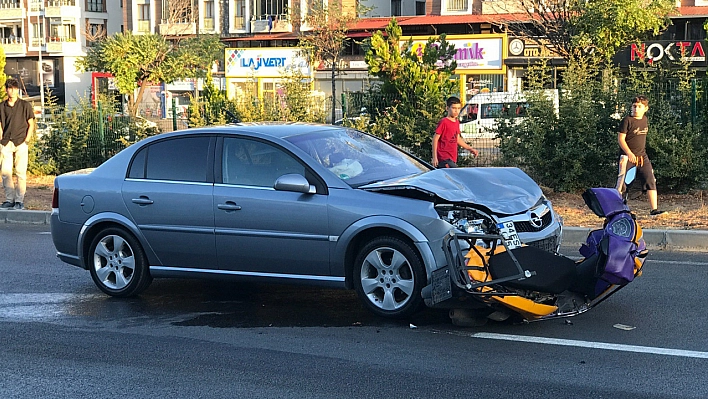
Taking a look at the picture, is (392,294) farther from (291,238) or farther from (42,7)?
(42,7)

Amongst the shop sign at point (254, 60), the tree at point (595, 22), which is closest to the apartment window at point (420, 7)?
the shop sign at point (254, 60)

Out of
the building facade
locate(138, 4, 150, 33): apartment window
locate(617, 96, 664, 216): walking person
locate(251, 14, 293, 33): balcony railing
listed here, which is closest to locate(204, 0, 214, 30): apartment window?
locate(251, 14, 293, 33): balcony railing

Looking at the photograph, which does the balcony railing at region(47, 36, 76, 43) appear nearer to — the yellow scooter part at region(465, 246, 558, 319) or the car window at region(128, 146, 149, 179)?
the car window at region(128, 146, 149, 179)

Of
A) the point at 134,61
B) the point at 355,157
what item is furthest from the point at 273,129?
the point at 134,61

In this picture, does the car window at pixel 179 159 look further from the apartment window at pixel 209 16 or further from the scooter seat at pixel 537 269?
the apartment window at pixel 209 16

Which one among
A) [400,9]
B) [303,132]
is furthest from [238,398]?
[400,9]

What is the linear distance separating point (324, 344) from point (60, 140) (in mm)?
14813

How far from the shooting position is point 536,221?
6973 millimetres

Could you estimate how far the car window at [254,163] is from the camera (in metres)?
7.35

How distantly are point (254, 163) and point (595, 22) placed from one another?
2736 centimetres

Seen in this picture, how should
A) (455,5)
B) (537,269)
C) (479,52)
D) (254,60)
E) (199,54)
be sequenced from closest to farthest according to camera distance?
(537,269)
(479,52)
(254,60)
(455,5)
(199,54)

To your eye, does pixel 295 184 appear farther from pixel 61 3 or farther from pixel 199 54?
pixel 61 3

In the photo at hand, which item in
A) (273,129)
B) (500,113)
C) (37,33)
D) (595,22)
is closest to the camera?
(273,129)

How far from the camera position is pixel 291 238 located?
282 inches
